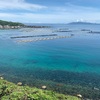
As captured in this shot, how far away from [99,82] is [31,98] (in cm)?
1620

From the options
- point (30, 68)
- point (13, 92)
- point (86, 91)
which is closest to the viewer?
point (13, 92)

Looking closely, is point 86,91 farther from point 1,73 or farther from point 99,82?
point 1,73

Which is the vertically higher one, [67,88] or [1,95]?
[1,95]

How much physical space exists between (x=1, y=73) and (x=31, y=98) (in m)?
18.7

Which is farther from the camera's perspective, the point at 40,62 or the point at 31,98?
the point at 40,62

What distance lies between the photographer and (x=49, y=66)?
36500 mm

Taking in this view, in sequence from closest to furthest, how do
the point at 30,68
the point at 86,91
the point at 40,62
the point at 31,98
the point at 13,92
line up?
1. the point at 31,98
2. the point at 13,92
3. the point at 86,91
4. the point at 30,68
5. the point at 40,62

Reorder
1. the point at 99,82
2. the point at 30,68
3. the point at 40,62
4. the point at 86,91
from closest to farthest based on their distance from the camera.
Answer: the point at 86,91
the point at 99,82
the point at 30,68
the point at 40,62

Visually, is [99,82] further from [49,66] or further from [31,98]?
[31,98]

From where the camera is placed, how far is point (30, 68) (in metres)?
35.1

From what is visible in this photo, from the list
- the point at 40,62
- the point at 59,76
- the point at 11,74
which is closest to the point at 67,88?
the point at 59,76

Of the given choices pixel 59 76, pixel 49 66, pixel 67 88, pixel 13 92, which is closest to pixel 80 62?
pixel 49 66

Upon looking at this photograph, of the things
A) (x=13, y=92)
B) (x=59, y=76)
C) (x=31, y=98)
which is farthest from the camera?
(x=59, y=76)

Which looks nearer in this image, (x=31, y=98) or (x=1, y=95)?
(x=31, y=98)
